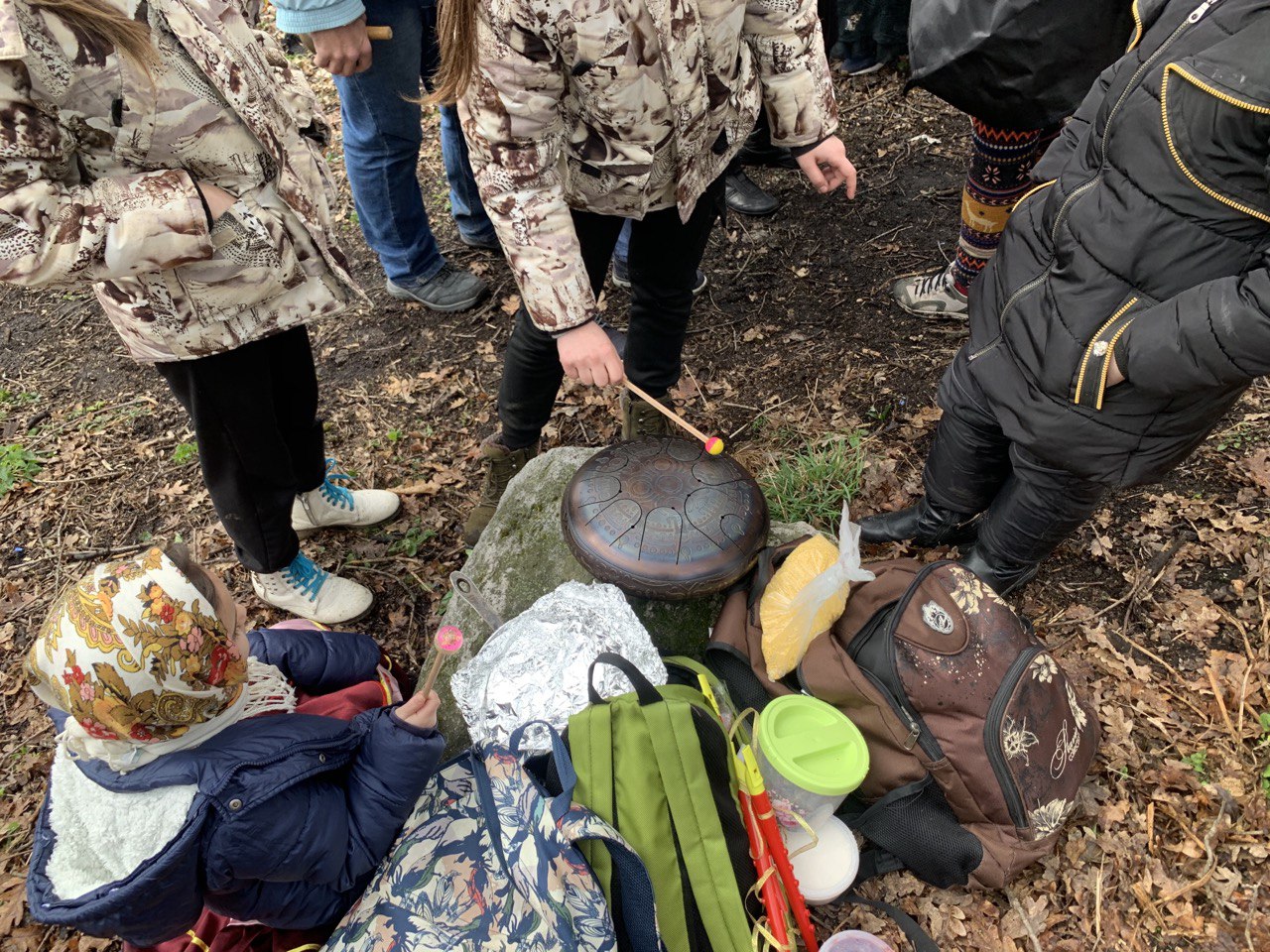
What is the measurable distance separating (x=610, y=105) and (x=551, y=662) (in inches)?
65.6

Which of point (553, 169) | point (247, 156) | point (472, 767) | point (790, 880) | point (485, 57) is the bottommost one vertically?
point (790, 880)

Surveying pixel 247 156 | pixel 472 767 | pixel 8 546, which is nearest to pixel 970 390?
pixel 472 767

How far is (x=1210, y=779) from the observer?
261cm

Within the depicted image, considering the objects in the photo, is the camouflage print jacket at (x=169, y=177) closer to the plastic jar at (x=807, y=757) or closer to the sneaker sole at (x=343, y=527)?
the sneaker sole at (x=343, y=527)

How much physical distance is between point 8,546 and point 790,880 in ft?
13.2

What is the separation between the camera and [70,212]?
5.48 ft

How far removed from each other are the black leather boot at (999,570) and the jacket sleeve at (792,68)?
5.61 ft

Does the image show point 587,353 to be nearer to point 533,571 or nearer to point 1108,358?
point 533,571

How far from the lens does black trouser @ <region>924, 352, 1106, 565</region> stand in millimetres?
2590

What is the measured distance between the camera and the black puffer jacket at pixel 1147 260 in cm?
182

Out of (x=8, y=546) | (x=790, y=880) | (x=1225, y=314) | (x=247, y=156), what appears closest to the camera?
(x=1225, y=314)

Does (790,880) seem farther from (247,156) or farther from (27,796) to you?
(27,796)

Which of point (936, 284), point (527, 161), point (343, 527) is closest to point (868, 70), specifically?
point (936, 284)

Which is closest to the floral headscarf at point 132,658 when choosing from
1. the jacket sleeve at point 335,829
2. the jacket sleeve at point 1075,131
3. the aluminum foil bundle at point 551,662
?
the jacket sleeve at point 335,829
